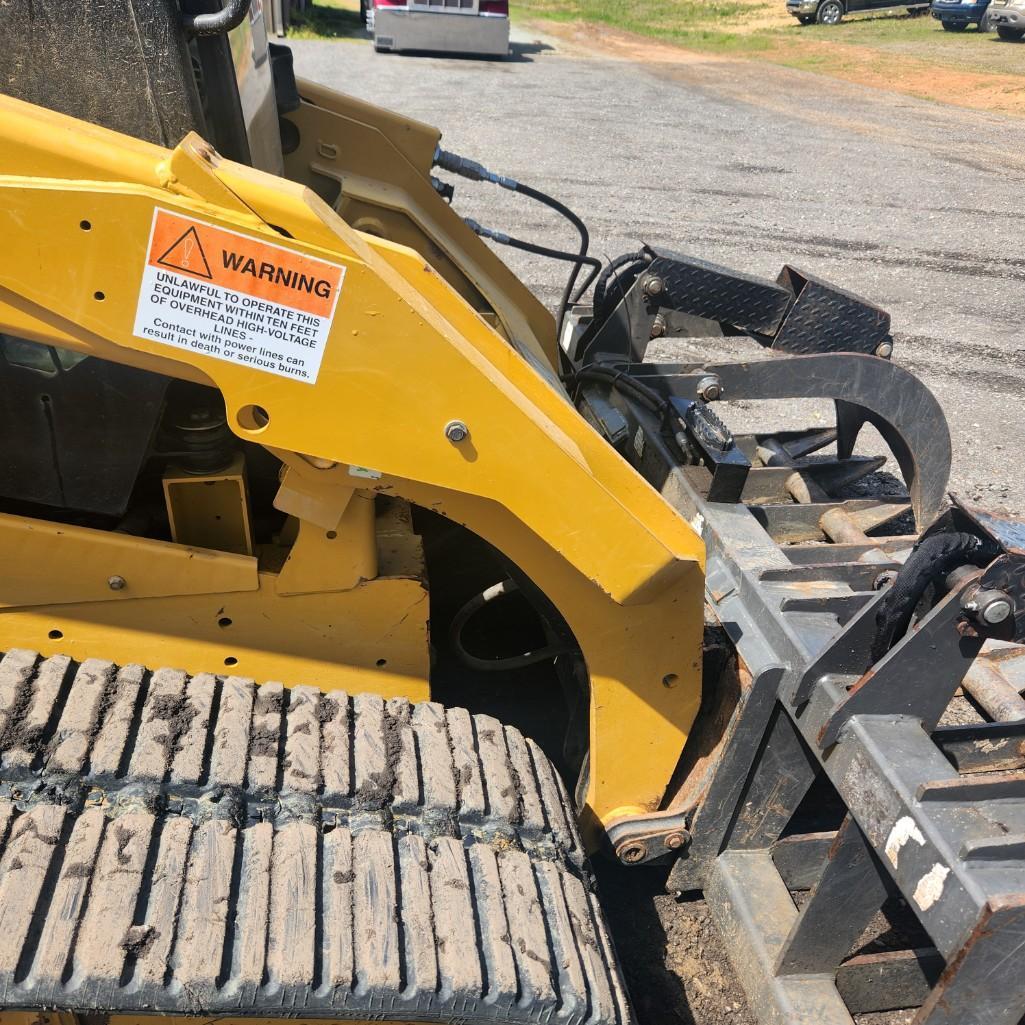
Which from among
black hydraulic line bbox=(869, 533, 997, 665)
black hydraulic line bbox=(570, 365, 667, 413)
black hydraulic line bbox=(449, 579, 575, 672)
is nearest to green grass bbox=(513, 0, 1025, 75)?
black hydraulic line bbox=(570, 365, 667, 413)

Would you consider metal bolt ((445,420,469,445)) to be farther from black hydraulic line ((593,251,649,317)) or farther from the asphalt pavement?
the asphalt pavement

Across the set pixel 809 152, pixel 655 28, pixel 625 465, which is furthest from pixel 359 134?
pixel 655 28

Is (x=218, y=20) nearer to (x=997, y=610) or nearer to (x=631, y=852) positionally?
(x=997, y=610)

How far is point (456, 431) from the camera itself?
1566 millimetres

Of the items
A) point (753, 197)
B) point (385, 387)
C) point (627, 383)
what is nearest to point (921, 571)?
point (385, 387)

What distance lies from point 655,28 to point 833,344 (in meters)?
24.7

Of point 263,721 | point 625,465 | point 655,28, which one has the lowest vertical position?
point 655,28

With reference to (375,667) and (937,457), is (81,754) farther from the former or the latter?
Answer: (937,457)

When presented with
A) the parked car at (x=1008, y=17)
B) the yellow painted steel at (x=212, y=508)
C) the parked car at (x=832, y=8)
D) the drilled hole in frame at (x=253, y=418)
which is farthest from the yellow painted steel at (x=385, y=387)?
the parked car at (x=832, y=8)

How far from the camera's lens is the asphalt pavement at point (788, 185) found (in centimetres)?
623

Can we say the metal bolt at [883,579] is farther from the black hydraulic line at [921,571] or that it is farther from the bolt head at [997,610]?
the bolt head at [997,610]

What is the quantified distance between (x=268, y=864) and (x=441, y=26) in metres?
17.8

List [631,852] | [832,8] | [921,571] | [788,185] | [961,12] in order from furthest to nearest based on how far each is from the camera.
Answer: [832,8] → [961,12] → [788,185] → [631,852] → [921,571]

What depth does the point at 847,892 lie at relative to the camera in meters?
1.92
